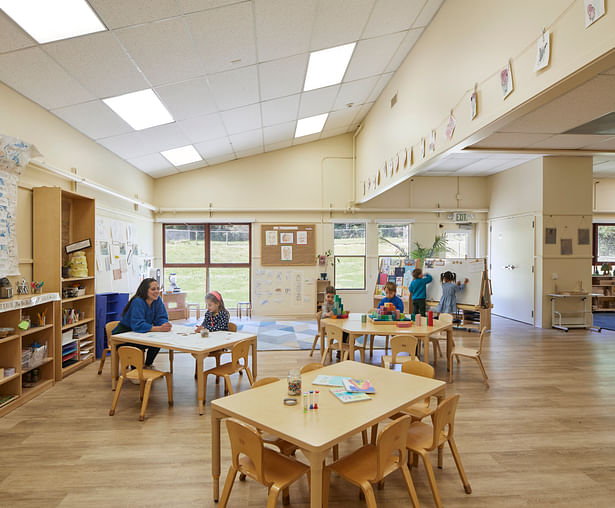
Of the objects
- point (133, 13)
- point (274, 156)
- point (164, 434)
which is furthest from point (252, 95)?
point (164, 434)

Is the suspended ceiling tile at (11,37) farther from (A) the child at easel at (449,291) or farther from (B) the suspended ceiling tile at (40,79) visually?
(A) the child at easel at (449,291)

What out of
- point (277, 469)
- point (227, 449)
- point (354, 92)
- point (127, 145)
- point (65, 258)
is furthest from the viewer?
point (354, 92)

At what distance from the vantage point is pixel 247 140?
8.28 metres

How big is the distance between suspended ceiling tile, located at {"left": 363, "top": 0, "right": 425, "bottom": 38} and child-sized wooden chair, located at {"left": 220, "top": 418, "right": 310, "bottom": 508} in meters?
4.76

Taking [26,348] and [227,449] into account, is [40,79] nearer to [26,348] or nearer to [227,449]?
[26,348]

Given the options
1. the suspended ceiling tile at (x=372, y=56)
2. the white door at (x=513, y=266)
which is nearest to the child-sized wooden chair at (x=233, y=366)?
the suspended ceiling tile at (x=372, y=56)

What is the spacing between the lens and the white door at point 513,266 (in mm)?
8469

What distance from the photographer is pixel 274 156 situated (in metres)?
9.73

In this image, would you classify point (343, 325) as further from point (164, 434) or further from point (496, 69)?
point (496, 69)

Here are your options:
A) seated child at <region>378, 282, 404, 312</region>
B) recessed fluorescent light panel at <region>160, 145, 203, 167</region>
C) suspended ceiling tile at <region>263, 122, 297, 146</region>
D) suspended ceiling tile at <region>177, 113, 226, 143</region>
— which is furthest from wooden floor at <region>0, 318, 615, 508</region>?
suspended ceiling tile at <region>263, 122, 297, 146</region>

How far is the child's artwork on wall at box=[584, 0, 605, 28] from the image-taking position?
2.25 metres

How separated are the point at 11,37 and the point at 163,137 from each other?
338 centimetres

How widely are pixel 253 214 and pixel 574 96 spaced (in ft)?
23.4

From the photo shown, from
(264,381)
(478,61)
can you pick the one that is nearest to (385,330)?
(264,381)
